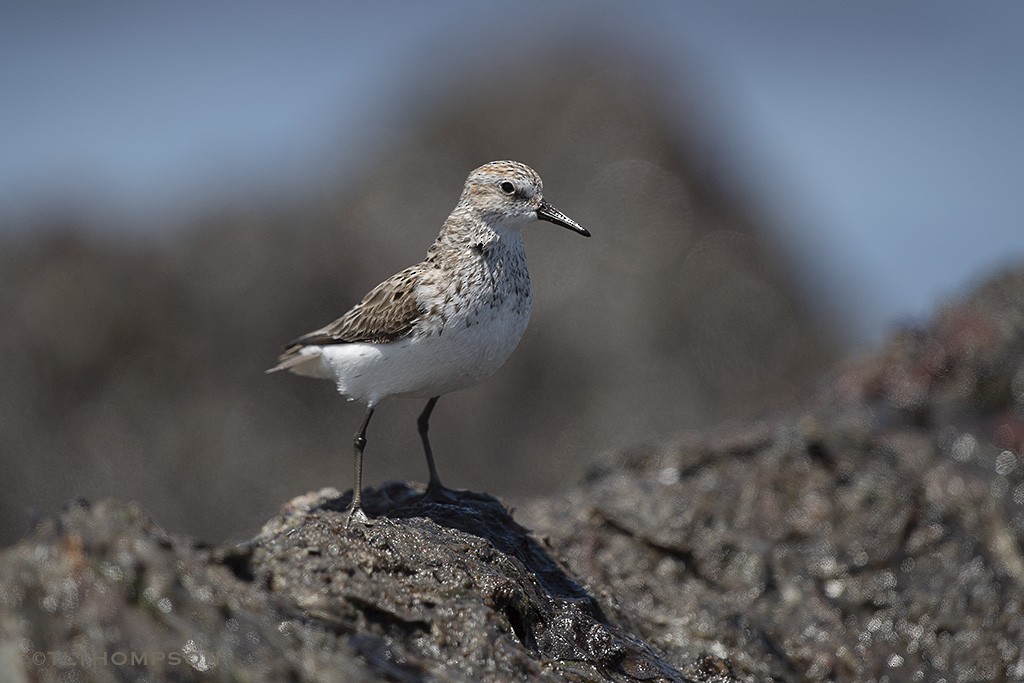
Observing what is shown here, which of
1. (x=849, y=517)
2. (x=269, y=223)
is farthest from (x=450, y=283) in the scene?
(x=269, y=223)

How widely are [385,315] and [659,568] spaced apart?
275cm

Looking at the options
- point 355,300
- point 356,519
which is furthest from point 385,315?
point 355,300

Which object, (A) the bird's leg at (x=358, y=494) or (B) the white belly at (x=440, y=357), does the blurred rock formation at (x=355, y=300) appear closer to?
(A) the bird's leg at (x=358, y=494)

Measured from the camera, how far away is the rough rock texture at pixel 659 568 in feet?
14.0

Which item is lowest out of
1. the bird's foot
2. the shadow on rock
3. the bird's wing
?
the shadow on rock

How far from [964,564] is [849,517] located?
33.5 inches

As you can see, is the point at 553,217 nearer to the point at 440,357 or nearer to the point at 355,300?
the point at 440,357

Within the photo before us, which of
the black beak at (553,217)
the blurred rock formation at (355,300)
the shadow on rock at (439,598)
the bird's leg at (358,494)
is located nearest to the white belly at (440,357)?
the bird's leg at (358,494)

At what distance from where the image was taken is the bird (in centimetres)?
657

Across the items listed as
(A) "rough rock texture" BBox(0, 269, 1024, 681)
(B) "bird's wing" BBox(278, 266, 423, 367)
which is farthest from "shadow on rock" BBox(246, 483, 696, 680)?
(B) "bird's wing" BBox(278, 266, 423, 367)

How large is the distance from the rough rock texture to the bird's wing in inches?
42.5

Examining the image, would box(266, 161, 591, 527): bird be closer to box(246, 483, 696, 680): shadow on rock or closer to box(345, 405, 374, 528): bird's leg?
box(345, 405, 374, 528): bird's leg

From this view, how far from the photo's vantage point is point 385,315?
6.79 m

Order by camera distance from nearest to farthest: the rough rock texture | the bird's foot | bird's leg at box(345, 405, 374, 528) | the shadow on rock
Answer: the rough rock texture, the shadow on rock, the bird's foot, bird's leg at box(345, 405, 374, 528)
